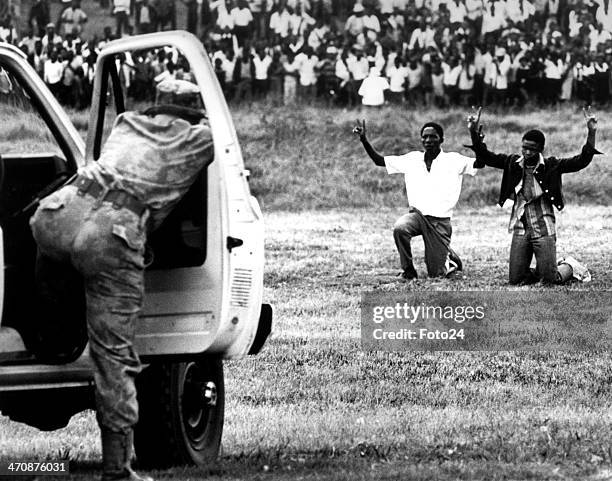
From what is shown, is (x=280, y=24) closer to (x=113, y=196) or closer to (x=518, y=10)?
(x=518, y=10)

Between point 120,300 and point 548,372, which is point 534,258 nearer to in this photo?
point 548,372

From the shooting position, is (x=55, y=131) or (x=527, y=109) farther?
(x=527, y=109)

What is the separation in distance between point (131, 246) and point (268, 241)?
39.3ft

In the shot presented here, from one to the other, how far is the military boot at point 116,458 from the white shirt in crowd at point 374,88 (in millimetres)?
16132

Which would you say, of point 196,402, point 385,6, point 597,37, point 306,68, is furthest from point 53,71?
point 196,402

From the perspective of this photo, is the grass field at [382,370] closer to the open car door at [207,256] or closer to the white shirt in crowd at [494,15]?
the open car door at [207,256]

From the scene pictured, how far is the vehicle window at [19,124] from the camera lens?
7.52m

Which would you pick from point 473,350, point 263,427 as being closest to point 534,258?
point 473,350

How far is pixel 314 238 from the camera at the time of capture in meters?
18.7

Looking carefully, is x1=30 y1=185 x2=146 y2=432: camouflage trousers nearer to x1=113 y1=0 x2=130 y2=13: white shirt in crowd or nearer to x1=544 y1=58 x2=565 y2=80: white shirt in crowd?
Result: x1=544 y1=58 x2=565 y2=80: white shirt in crowd

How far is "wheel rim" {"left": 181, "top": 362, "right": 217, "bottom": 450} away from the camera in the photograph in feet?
24.2

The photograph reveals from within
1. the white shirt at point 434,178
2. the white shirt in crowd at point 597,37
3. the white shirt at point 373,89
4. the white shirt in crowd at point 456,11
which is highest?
the white shirt in crowd at point 456,11

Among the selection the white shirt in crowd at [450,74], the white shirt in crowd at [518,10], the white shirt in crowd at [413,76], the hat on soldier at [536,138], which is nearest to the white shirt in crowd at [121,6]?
the white shirt in crowd at [413,76]
